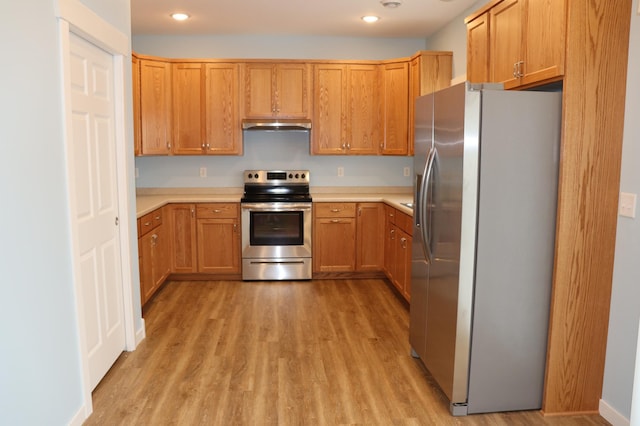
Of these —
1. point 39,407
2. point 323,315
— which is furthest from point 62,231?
point 323,315

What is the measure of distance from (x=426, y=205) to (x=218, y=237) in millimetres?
2952

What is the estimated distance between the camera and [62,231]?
248 centimetres

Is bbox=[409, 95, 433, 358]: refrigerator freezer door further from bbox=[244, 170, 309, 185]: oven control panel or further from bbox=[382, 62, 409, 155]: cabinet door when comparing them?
bbox=[244, 170, 309, 185]: oven control panel

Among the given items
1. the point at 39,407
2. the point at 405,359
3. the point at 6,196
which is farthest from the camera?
the point at 405,359

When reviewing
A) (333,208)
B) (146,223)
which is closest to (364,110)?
(333,208)

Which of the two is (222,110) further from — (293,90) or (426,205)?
(426,205)

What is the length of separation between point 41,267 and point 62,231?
268 mm

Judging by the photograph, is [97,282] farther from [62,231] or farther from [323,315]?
[323,315]

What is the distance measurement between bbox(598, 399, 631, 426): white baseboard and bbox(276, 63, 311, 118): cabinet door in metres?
3.87

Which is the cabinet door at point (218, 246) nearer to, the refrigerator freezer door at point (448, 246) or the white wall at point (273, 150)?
the white wall at point (273, 150)

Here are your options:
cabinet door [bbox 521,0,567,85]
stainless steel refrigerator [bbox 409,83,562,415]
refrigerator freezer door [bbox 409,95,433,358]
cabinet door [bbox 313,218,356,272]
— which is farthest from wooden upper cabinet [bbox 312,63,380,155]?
cabinet door [bbox 521,0,567,85]

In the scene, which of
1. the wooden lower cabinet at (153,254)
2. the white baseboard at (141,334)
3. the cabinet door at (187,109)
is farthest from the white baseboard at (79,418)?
the cabinet door at (187,109)

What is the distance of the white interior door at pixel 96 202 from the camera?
2.77m

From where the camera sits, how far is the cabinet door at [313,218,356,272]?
18.0 feet
